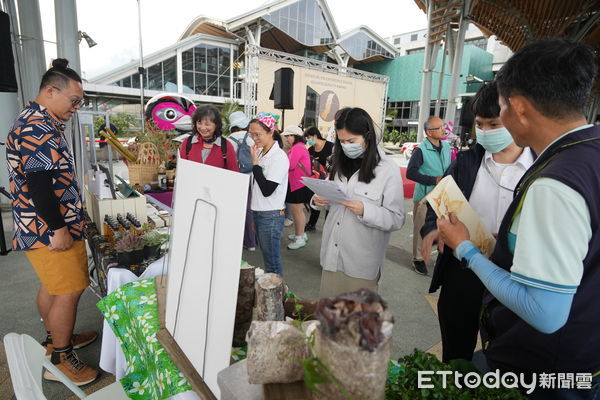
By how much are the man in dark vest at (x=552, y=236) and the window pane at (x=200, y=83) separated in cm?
2306

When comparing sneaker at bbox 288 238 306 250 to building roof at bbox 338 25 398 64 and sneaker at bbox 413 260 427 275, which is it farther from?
building roof at bbox 338 25 398 64

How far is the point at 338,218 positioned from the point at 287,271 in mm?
1981

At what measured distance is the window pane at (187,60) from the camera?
815 inches

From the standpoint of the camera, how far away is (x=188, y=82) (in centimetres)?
2125

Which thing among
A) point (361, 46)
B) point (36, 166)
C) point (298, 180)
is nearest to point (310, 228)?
point (298, 180)

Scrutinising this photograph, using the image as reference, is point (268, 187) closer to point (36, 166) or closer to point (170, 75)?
point (36, 166)

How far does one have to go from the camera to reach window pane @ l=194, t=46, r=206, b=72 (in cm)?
2117

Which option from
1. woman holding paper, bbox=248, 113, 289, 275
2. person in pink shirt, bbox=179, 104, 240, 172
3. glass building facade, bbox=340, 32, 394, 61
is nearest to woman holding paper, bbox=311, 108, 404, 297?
woman holding paper, bbox=248, 113, 289, 275

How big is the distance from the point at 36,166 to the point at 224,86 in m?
22.9

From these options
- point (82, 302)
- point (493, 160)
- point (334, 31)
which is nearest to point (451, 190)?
point (493, 160)

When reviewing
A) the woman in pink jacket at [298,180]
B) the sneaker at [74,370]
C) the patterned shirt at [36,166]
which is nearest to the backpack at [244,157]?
the woman in pink jacket at [298,180]

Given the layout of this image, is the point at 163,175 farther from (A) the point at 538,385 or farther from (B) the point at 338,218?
(A) the point at 538,385

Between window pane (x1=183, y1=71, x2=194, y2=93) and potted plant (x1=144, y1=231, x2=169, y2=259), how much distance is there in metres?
21.4

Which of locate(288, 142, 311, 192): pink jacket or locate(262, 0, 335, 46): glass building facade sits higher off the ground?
locate(262, 0, 335, 46): glass building facade
